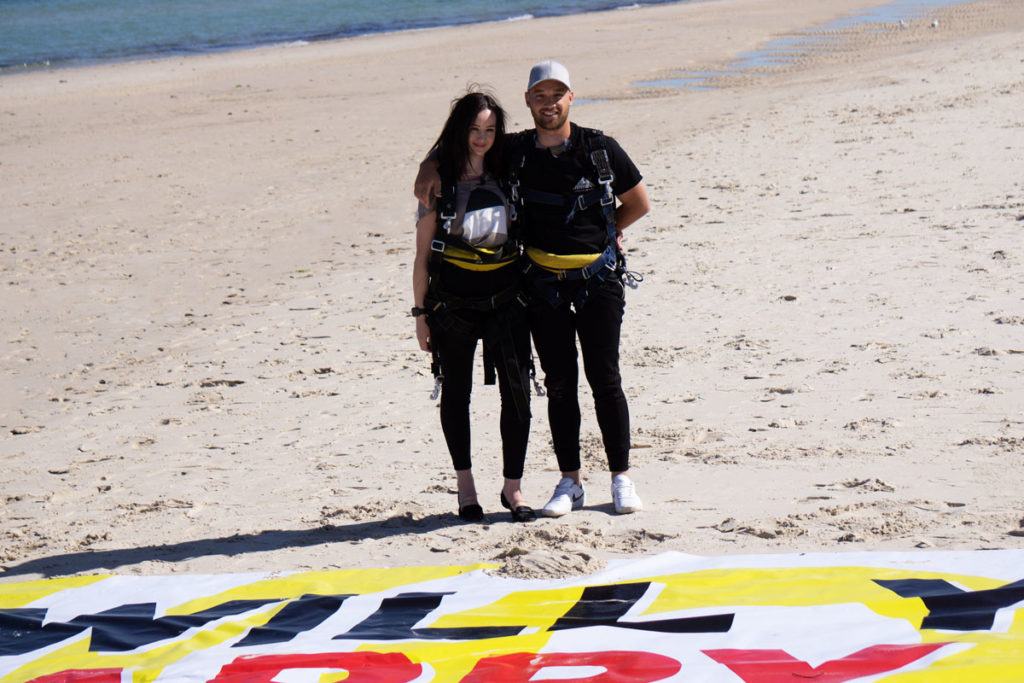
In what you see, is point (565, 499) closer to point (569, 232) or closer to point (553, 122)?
point (569, 232)

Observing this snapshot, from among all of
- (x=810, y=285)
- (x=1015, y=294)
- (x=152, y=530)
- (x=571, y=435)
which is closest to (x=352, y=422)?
(x=152, y=530)

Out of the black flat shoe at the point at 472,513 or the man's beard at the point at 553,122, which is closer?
the man's beard at the point at 553,122

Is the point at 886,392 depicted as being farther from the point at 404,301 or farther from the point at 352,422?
the point at 404,301

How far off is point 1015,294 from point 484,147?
414cm

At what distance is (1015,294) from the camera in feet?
22.8

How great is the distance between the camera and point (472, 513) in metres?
4.79

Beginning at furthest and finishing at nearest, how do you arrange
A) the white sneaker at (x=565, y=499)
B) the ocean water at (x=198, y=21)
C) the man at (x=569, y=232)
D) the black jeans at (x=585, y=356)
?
the ocean water at (x=198, y=21)
the white sneaker at (x=565, y=499)
the black jeans at (x=585, y=356)
the man at (x=569, y=232)

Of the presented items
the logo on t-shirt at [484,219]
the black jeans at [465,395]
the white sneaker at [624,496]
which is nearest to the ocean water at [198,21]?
the black jeans at [465,395]

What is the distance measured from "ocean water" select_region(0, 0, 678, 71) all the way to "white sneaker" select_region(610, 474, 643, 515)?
88.7ft

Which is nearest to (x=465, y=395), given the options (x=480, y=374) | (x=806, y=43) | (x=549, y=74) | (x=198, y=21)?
(x=549, y=74)

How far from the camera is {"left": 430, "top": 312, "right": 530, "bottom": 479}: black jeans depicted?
15.0 ft

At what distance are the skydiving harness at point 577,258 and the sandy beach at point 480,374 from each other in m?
0.98

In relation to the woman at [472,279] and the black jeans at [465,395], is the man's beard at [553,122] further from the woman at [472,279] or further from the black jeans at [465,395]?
the black jeans at [465,395]

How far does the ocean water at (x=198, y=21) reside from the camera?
3177cm
